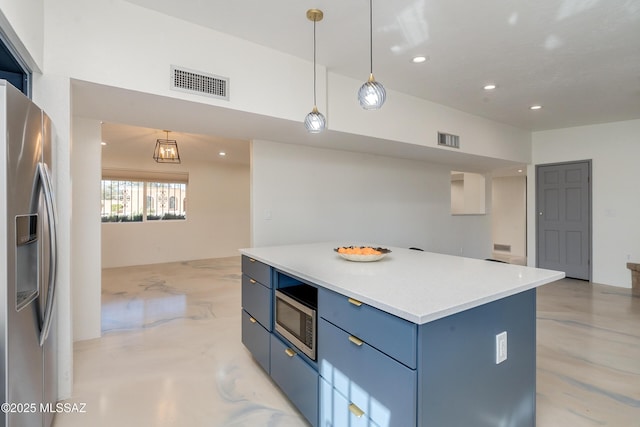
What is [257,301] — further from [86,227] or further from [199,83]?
[86,227]

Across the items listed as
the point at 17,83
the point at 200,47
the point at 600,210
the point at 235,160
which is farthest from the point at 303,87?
the point at 600,210

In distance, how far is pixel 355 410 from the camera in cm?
142

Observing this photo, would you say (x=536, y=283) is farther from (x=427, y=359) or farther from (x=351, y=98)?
(x=351, y=98)

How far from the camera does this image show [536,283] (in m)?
1.58

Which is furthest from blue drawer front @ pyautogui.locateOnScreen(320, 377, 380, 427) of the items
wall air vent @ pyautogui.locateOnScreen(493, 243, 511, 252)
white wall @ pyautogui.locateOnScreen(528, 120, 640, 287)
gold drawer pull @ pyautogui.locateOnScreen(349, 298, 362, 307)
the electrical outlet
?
wall air vent @ pyautogui.locateOnScreen(493, 243, 511, 252)

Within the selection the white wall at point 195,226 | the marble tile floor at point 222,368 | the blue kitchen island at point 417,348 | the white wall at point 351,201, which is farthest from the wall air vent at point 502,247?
the blue kitchen island at point 417,348

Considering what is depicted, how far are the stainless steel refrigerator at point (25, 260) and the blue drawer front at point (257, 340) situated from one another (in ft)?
4.05

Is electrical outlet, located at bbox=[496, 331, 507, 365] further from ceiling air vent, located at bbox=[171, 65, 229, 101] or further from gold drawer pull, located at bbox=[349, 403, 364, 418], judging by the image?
ceiling air vent, located at bbox=[171, 65, 229, 101]

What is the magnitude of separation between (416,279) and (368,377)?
1.83ft

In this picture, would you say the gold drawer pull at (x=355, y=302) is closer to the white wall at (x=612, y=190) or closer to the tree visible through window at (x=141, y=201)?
the white wall at (x=612, y=190)

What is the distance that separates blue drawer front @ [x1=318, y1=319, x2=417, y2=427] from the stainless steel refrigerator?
130 cm

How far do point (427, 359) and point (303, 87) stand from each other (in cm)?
259

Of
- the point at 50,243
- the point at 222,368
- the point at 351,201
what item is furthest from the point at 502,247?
the point at 50,243

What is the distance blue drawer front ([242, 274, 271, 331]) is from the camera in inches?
90.0
